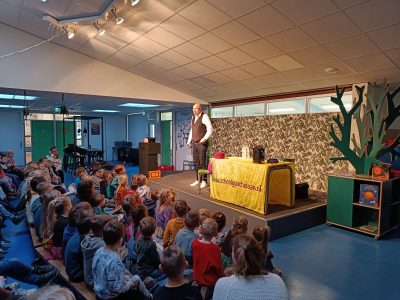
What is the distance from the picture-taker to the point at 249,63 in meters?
4.96

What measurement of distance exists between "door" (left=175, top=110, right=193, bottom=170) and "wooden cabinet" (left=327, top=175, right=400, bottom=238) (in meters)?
6.29

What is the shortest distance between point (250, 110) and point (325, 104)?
2.05 meters

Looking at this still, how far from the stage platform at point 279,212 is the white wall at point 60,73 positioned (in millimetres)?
3126

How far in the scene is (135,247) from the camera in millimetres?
2465

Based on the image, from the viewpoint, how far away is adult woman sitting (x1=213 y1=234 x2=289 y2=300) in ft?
4.14

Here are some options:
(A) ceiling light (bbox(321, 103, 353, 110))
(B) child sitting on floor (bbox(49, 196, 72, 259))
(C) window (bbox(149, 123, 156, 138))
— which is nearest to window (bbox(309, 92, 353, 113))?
(A) ceiling light (bbox(321, 103, 353, 110))

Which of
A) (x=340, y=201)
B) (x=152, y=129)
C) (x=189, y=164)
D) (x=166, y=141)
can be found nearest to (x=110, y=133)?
(x=152, y=129)

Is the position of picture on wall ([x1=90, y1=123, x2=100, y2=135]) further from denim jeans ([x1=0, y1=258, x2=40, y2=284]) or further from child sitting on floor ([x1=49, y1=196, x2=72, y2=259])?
denim jeans ([x1=0, y1=258, x2=40, y2=284])

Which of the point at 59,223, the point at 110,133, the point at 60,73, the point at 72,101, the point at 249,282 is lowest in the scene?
the point at 59,223

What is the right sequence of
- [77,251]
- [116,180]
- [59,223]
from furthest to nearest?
1. [116,180]
2. [59,223]
3. [77,251]

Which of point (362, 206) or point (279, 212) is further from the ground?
point (362, 206)

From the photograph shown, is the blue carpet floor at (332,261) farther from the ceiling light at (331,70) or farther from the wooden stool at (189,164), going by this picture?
the wooden stool at (189,164)

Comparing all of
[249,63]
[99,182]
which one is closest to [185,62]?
[249,63]

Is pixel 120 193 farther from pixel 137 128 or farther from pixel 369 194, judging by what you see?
pixel 137 128
